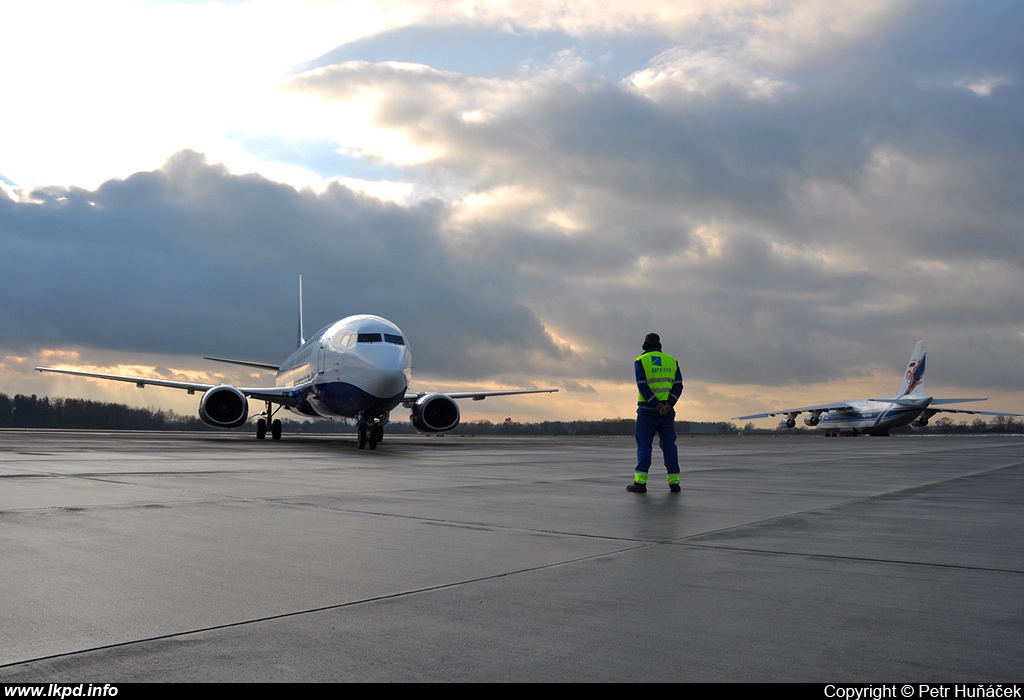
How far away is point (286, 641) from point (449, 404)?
24918 mm

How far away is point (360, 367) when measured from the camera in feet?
A: 71.9

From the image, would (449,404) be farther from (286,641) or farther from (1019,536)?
(286,641)

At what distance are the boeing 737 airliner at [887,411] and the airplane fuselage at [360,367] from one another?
5905cm

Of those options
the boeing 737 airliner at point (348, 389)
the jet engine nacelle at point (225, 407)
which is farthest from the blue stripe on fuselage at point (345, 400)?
the jet engine nacelle at point (225, 407)

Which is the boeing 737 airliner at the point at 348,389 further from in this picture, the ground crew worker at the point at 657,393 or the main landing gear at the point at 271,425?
the ground crew worker at the point at 657,393

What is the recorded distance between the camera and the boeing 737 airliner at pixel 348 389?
71.4 ft

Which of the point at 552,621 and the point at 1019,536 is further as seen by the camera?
the point at 1019,536

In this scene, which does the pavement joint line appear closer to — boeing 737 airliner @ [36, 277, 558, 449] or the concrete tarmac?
the concrete tarmac

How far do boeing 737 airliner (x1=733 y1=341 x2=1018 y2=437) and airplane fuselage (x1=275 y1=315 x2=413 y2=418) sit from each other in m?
59.0

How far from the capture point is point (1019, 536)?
A: 5.54 m
